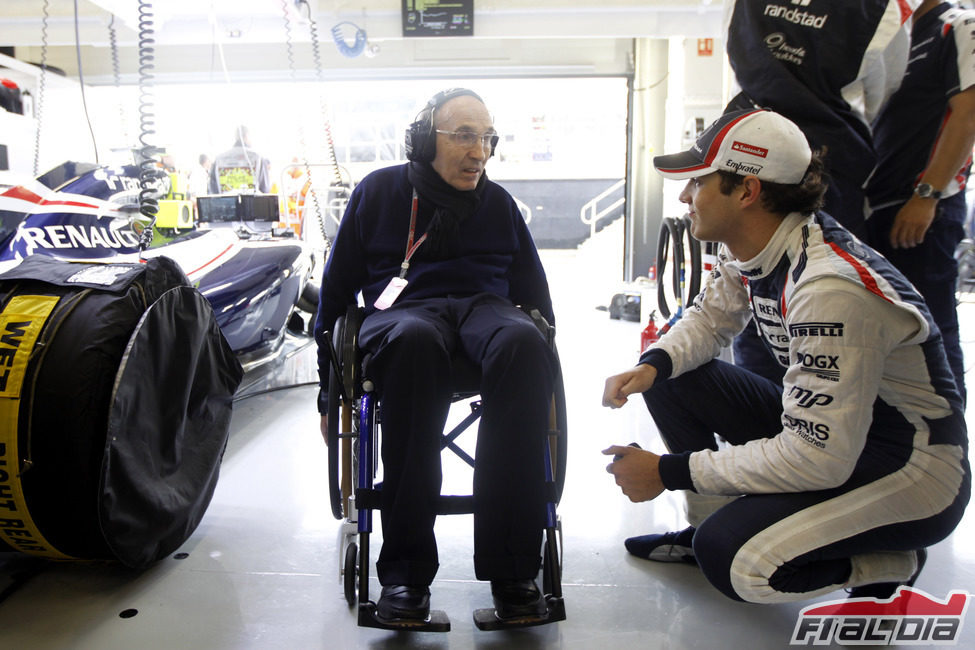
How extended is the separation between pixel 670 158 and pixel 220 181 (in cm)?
457

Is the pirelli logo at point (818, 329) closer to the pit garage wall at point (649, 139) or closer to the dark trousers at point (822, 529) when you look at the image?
the dark trousers at point (822, 529)

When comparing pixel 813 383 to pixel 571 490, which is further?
Answer: pixel 571 490

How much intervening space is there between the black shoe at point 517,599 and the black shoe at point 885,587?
2.02 feet

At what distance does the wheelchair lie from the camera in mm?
1309

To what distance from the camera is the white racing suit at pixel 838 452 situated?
3.72 feet

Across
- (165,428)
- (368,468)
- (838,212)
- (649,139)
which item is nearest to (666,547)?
(368,468)

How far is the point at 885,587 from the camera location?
1.36m

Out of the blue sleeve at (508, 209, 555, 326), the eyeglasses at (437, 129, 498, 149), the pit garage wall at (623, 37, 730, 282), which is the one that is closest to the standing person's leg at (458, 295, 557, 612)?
the blue sleeve at (508, 209, 555, 326)

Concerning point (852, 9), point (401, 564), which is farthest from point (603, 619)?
point (852, 9)

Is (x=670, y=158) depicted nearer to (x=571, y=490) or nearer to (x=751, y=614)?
(x=751, y=614)

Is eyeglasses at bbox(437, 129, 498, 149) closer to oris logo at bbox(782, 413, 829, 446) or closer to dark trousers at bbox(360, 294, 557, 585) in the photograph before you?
dark trousers at bbox(360, 294, 557, 585)

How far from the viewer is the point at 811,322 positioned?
3.81ft

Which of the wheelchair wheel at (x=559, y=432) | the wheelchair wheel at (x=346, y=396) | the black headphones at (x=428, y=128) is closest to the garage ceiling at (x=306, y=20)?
the black headphones at (x=428, y=128)

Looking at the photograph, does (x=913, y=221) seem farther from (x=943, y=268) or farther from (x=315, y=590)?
(x=315, y=590)
